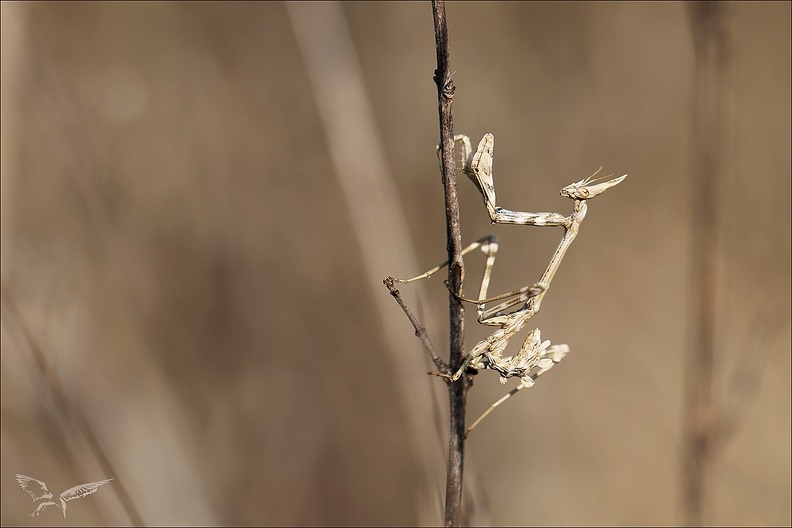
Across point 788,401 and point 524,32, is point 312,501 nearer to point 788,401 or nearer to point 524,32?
point 788,401

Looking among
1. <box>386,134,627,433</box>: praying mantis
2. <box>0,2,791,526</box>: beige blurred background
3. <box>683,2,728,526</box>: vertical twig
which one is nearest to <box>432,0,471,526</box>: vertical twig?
<box>386,134,627,433</box>: praying mantis

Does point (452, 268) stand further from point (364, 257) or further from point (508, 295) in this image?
point (364, 257)

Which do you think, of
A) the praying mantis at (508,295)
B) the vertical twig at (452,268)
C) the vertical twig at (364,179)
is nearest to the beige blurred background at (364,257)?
the vertical twig at (364,179)

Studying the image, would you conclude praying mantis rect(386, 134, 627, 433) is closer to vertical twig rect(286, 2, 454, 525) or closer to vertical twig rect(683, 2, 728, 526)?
vertical twig rect(683, 2, 728, 526)

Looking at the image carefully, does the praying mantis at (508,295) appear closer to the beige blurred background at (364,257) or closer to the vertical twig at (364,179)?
the vertical twig at (364,179)

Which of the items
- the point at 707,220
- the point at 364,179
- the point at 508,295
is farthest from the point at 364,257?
the point at 707,220

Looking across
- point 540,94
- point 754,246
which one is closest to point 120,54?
point 540,94
